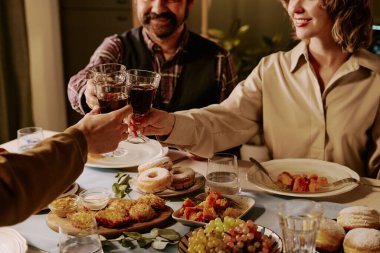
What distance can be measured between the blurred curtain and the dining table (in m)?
1.77

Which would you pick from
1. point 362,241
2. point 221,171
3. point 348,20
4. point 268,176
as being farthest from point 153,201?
point 348,20

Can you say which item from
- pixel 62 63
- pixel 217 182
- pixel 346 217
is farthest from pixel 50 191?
pixel 62 63

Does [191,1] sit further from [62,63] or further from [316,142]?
[62,63]

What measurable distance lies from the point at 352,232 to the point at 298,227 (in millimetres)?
→ 243

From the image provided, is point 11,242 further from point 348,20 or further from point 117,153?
point 348,20

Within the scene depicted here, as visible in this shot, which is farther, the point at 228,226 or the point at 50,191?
the point at 228,226

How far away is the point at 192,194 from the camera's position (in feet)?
5.58

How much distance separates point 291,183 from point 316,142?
1.42 ft

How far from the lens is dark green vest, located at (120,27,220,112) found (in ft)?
9.06

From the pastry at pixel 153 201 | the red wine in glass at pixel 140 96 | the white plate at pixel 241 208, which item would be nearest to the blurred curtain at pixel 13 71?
the red wine in glass at pixel 140 96

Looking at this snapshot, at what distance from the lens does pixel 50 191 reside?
111cm

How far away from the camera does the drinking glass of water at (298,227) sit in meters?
1.13

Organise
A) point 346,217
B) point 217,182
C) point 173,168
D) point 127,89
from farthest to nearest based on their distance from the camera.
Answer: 1. point 173,168
2. point 217,182
3. point 127,89
4. point 346,217

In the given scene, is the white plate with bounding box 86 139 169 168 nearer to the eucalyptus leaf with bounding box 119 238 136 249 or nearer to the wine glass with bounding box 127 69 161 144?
the wine glass with bounding box 127 69 161 144
